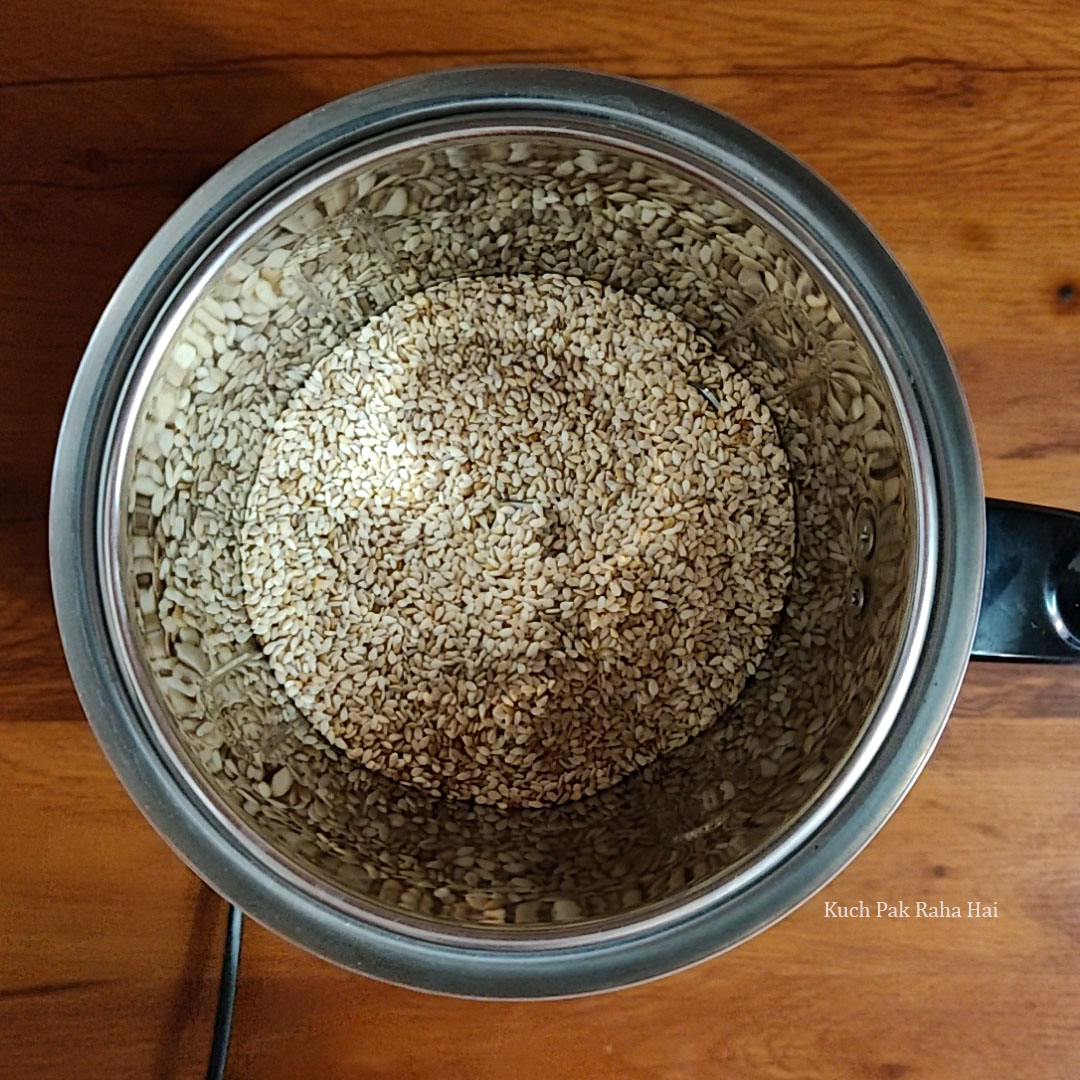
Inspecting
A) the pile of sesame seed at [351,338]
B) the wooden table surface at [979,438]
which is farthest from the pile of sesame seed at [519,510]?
the wooden table surface at [979,438]

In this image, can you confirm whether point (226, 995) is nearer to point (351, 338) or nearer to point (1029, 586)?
point (351, 338)

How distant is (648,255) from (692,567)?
0.71 feet

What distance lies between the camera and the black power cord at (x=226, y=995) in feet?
2.43

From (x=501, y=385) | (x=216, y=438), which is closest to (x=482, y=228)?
(x=501, y=385)

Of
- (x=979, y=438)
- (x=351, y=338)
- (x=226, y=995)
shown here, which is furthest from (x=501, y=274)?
(x=226, y=995)

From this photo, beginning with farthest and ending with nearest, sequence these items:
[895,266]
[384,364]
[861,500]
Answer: [384,364]
[861,500]
[895,266]

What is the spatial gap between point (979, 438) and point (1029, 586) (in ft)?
0.63

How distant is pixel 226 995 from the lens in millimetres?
745

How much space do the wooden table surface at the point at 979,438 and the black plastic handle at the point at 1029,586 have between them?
0.57 feet

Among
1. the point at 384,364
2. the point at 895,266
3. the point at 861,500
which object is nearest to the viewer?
the point at 895,266

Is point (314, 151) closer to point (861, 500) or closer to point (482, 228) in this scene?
point (482, 228)

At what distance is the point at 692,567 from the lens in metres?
0.77

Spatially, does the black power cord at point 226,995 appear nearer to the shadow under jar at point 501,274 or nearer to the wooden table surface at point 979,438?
the wooden table surface at point 979,438

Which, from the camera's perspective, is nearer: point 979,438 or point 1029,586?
point 1029,586
